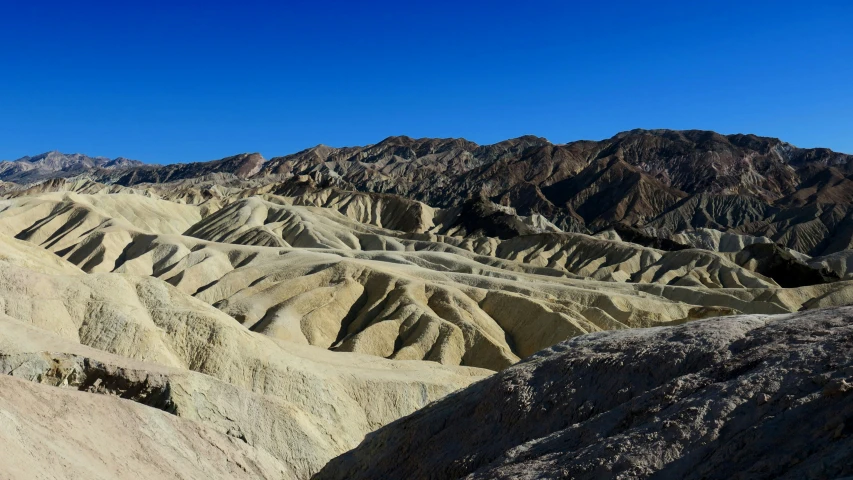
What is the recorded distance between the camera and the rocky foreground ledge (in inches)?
428

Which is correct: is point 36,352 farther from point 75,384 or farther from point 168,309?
point 168,309

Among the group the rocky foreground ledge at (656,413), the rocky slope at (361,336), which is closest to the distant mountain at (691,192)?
the rocky slope at (361,336)

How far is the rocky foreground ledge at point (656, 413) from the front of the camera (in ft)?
35.6

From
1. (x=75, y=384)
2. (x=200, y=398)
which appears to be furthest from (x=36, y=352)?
(x=200, y=398)

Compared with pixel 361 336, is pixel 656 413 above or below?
above

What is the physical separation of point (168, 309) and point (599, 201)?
149 m

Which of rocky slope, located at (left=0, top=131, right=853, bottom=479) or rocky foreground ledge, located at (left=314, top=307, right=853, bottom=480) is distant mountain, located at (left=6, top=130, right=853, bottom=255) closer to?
rocky slope, located at (left=0, top=131, right=853, bottom=479)

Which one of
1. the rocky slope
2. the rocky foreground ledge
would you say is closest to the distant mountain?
the rocky slope

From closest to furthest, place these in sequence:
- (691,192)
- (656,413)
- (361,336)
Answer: (656,413)
(361,336)
(691,192)

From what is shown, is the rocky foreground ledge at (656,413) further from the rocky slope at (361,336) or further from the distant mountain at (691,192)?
the distant mountain at (691,192)

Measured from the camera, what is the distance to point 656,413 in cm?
1308

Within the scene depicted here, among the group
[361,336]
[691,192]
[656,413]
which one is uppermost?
[691,192]

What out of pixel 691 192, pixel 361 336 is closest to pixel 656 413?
pixel 361 336

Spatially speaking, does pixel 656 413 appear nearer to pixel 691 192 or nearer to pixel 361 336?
pixel 361 336
